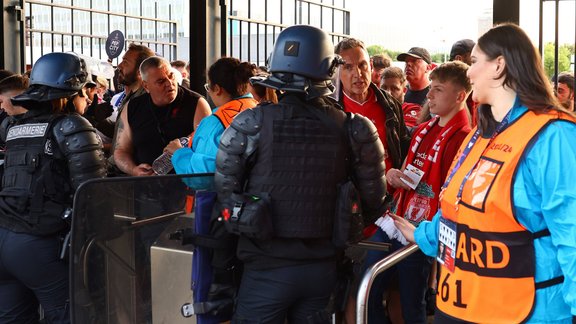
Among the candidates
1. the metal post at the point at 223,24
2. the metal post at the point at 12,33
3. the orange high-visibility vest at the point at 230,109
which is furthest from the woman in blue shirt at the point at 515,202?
the metal post at the point at 12,33

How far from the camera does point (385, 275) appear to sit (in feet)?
13.5

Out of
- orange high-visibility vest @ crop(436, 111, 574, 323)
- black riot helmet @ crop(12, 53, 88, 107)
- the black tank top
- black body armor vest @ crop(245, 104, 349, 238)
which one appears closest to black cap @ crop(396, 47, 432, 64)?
the black tank top

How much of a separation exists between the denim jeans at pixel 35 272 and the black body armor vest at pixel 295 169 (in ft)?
4.30

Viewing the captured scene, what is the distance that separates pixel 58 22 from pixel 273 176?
19.1 m

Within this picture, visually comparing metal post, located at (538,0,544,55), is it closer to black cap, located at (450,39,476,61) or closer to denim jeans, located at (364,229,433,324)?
denim jeans, located at (364,229,433,324)

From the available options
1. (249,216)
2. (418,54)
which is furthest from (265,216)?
(418,54)

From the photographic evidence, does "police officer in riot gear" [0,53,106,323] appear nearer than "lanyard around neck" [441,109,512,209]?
No

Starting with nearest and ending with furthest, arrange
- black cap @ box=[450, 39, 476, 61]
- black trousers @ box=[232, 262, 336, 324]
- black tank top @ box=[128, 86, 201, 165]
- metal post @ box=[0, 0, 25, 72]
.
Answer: black trousers @ box=[232, 262, 336, 324]
black tank top @ box=[128, 86, 201, 165]
black cap @ box=[450, 39, 476, 61]
metal post @ box=[0, 0, 25, 72]

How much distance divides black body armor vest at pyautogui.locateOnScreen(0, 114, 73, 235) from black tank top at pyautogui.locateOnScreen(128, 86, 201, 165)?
3.41 feet

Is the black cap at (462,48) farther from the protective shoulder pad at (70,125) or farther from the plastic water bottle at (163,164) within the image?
the protective shoulder pad at (70,125)

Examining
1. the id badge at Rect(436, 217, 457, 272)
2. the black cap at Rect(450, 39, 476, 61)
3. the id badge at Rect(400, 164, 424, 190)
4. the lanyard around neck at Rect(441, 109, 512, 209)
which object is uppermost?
the black cap at Rect(450, 39, 476, 61)

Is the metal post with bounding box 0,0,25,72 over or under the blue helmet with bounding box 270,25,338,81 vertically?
over

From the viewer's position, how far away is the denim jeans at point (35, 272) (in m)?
3.56

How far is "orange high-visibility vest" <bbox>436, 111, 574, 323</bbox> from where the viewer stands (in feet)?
6.91
